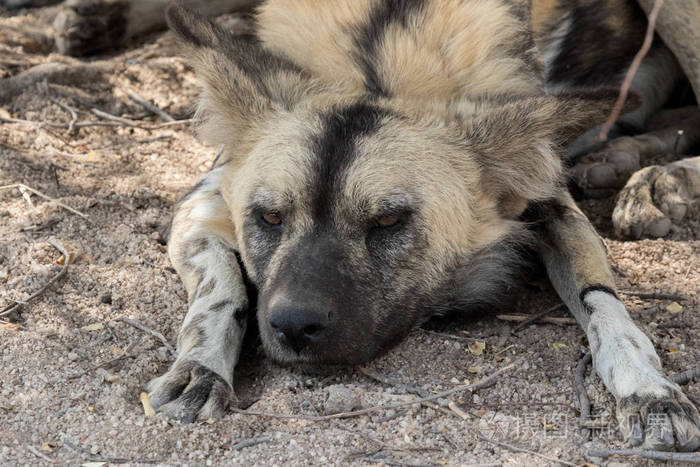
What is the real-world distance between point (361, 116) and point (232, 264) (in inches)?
25.0

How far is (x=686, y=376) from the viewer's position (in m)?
2.23

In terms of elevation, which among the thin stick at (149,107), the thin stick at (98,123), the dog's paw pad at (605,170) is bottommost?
the thin stick at (149,107)

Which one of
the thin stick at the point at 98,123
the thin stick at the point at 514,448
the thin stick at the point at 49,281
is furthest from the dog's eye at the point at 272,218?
the thin stick at the point at 98,123

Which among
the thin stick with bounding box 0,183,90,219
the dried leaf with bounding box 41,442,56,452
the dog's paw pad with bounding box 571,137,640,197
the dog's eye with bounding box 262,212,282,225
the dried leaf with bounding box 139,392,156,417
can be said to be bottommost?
the thin stick with bounding box 0,183,90,219

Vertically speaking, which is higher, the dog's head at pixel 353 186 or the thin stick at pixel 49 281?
the dog's head at pixel 353 186

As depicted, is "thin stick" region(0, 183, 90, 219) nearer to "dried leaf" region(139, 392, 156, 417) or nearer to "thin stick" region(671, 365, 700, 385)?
"dried leaf" region(139, 392, 156, 417)

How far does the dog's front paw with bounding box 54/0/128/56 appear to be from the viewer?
4.25 meters

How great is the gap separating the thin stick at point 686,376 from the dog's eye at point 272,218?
3.61 ft

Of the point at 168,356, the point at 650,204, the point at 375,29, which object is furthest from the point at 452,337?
the point at 650,204

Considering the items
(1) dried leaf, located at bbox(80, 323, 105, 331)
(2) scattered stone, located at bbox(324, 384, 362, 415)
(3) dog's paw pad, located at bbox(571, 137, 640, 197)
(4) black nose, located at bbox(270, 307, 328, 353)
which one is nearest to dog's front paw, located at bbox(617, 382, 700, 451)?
(2) scattered stone, located at bbox(324, 384, 362, 415)

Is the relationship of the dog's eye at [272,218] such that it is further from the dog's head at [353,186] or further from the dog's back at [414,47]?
the dog's back at [414,47]

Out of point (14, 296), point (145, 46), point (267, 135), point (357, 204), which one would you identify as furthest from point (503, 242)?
point (145, 46)

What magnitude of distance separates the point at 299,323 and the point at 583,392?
0.72 meters

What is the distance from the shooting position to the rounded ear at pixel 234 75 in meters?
2.58
